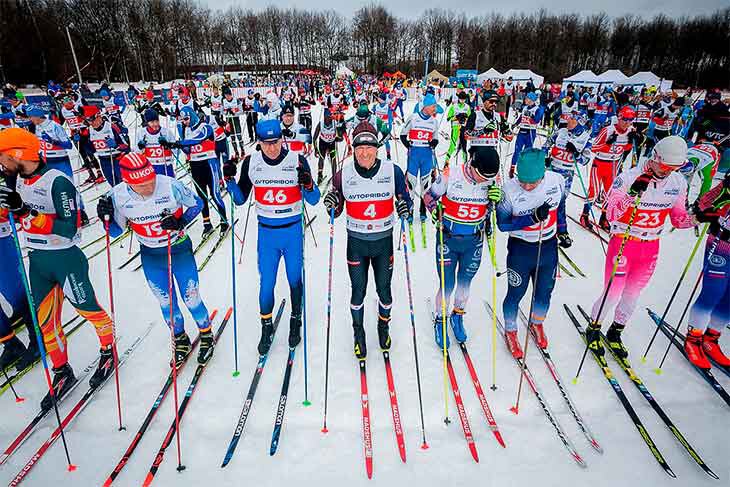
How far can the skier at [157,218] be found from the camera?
2953 mm

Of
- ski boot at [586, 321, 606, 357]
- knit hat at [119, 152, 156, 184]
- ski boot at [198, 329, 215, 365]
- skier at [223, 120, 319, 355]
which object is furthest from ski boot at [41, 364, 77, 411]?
ski boot at [586, 321, 606, 357]

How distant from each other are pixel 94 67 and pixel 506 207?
179ft

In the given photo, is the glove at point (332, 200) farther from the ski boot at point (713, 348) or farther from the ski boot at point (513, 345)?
the ski boot at point (713, 348)

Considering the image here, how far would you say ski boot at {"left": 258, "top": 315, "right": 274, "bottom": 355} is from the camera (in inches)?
145

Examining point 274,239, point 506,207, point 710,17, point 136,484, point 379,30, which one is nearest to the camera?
point 136,484

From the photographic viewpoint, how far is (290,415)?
3.05m

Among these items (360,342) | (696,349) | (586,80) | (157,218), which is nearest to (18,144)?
(157,218)

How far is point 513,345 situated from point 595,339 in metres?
0.82

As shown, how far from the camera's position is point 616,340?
3.71m

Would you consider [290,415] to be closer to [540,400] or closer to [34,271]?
[540,400]

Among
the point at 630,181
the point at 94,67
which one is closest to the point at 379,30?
the point at 94,67

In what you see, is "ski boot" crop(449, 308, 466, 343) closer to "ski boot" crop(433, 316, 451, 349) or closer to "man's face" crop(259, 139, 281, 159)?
"ski boot" crop(433, 316, 451, 349)

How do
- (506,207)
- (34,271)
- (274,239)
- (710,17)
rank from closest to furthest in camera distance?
(34,271) < (506,207) < (274,239) < (710,17)

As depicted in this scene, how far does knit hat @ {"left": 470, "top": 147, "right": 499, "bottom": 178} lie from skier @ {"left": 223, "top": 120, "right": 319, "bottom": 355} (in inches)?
58.6
